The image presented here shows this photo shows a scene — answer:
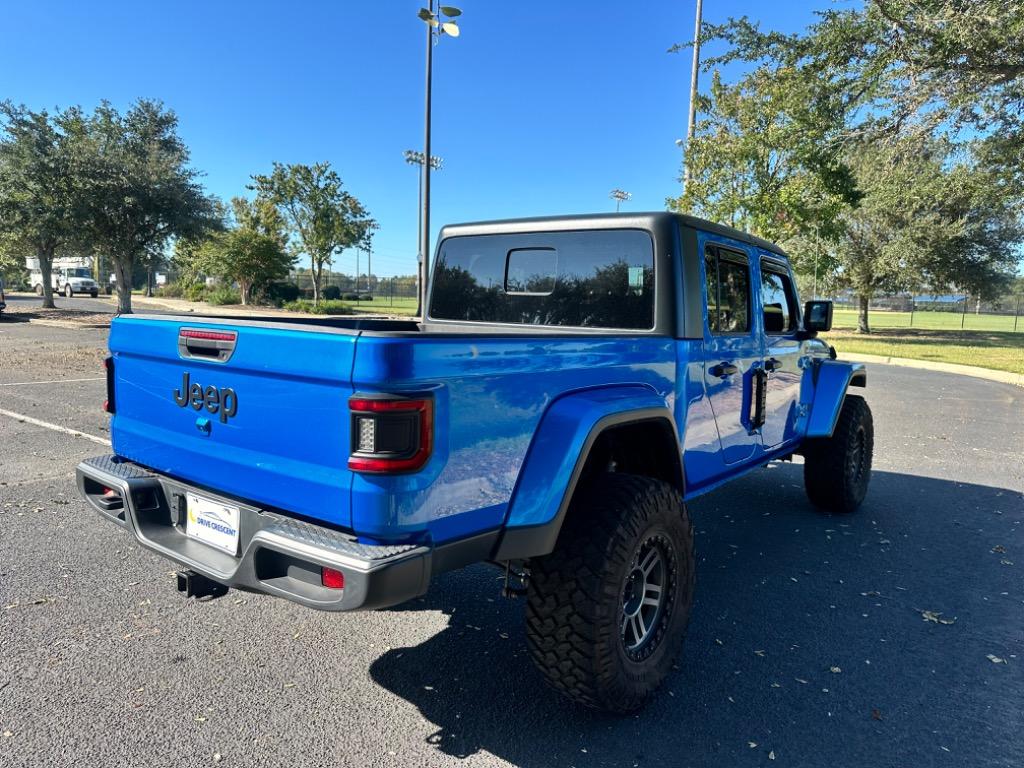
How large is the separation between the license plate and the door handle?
2.26 meters

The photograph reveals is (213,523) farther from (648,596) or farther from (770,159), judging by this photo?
(770,159)

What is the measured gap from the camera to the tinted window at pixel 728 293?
3.44 metres

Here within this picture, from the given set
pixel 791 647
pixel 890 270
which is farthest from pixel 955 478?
pixel 890 270

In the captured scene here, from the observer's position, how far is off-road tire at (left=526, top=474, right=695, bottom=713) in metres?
2.36

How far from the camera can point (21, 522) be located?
14.2ft

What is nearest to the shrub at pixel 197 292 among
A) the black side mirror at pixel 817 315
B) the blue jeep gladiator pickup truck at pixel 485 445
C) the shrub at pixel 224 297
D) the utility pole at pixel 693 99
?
the shrub at pixel 224 297

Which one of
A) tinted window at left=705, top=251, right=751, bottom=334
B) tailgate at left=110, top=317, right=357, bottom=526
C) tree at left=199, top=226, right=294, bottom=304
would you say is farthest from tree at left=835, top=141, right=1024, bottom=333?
tree at left=199, top=226, right=294, bottom=304

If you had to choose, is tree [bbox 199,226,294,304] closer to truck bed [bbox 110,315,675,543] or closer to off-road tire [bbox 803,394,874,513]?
off-road tire [bbox 803,394,874,513]

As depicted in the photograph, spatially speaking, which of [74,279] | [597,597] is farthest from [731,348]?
[74,279]

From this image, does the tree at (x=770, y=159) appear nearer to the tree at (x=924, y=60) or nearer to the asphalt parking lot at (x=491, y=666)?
the tree at (x=924, y=60)

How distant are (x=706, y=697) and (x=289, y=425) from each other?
196 centimetres

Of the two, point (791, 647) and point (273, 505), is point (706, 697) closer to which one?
point (791, 647)

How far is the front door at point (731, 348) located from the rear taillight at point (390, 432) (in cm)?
182

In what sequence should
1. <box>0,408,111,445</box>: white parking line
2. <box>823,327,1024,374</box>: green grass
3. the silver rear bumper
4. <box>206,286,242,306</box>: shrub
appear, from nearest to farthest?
the silver rear bumper, <box>0,408,111,445</box>: white parking line, <box>823,327,1024,374</box>: green grass, <box>206,286,242,306</box>: shrub
